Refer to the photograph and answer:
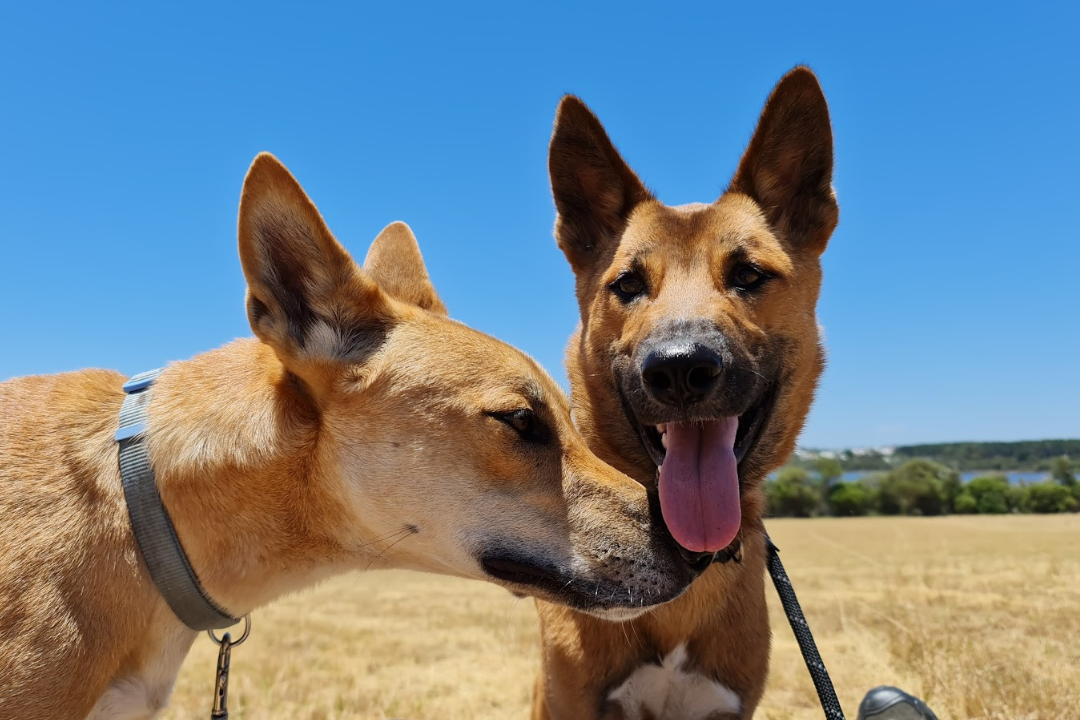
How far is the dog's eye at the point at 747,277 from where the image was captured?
394 centimetres

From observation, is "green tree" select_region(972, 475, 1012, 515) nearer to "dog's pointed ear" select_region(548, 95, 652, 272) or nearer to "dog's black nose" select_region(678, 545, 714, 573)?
"dog's pointed ear" select_region(548, 95, 652, 272)

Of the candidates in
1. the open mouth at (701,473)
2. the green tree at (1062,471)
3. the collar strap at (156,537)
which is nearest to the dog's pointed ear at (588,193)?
the open mouth at (701,473)

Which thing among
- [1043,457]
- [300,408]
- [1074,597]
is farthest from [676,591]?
[1043,457]

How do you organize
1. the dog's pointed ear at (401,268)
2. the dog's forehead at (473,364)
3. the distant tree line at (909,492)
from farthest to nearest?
1. the distant tree line at (909,492)
2. the dog's pointed ear at (401,268)
3. the dog's forehead at (473,364)

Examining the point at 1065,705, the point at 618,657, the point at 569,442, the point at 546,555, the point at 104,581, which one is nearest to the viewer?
the point at 104,581

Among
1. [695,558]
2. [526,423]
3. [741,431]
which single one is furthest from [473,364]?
[741,431]

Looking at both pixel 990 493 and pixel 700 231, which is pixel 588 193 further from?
pixel 990 493

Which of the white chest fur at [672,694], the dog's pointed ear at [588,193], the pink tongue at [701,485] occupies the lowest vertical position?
the white chest fur at [672,694]

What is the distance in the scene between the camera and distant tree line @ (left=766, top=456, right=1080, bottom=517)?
188ft

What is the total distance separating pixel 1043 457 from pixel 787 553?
44201mm

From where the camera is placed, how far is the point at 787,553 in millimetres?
26500

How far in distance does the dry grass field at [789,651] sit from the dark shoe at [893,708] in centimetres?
115

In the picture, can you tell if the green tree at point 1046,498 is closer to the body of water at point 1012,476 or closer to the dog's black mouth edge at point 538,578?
the body of water at point 1012,476

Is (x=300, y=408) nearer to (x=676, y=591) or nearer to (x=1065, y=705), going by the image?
(x=676, y=591)
